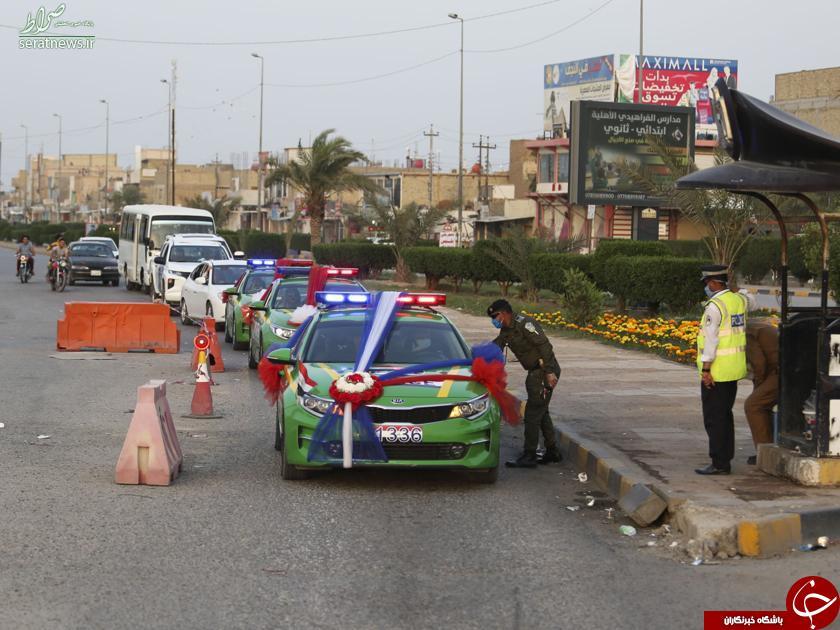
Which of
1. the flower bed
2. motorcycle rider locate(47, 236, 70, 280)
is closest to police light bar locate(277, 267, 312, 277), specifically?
the flower bed

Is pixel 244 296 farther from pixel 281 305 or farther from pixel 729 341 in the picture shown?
pixel 729 341

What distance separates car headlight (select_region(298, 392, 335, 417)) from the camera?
33.3 feet

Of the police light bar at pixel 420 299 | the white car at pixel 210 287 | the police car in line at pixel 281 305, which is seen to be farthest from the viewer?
the white car at pixel 210 287

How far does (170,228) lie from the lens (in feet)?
141

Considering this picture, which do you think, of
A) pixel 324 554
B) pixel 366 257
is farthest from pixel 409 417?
pixel 366 257

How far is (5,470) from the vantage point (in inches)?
419

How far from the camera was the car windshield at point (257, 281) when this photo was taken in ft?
75.7

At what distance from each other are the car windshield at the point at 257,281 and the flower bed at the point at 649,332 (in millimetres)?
5304

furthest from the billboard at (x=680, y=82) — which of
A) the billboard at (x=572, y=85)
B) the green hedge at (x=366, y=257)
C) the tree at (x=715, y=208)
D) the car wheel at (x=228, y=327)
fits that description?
the car wheel at (x=228, y=327)

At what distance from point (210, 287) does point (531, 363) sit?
16120 mm

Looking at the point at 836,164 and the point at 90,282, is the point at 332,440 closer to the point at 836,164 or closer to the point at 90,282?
the point at 836,164

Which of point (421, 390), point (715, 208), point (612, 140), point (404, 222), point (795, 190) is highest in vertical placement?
point (612, 140)

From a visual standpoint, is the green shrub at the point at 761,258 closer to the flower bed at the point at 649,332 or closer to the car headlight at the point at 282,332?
the flower bed at the point at 649,332

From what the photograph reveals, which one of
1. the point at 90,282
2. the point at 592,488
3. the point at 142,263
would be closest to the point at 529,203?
the point at 90,282
